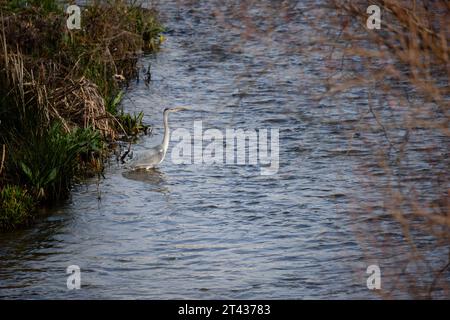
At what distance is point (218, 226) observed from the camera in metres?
9.54

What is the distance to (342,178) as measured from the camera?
10.9m

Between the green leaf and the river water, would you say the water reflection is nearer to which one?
the river water

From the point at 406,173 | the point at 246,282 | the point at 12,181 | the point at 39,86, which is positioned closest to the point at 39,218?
the point at 12,181

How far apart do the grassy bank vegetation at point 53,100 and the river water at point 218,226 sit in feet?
1.05

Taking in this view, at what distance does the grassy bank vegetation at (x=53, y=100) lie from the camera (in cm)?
959

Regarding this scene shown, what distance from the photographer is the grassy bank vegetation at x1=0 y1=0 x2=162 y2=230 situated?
9594 millimetres

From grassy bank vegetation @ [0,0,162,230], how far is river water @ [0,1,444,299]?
32 centimetres

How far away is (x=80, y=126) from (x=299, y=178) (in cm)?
280

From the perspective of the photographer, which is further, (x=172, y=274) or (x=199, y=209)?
(x=199, y=209)

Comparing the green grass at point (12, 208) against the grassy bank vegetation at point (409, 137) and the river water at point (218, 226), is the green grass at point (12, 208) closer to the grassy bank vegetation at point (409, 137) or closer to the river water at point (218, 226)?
the river water at point (218, 226)

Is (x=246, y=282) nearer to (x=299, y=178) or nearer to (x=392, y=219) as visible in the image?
(x=392, y=219)

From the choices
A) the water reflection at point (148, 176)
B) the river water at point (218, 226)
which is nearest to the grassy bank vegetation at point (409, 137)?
the river water at point (218, 226)

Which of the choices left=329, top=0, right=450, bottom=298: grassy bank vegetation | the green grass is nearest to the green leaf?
the green grass
